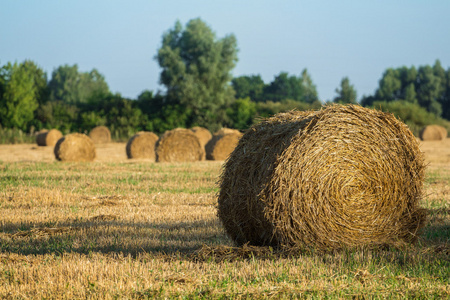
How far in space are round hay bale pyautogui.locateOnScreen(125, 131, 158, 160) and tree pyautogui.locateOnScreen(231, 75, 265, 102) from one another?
64.0m

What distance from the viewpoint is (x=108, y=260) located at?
5895mm

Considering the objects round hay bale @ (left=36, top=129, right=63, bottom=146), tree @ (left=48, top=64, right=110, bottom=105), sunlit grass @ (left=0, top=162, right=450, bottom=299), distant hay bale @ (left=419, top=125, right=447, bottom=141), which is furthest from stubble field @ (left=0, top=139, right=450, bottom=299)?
tree @ (left=48, top=64, right=110, bottom=105)

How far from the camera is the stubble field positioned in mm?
4902

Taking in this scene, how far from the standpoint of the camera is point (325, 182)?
6520 mm

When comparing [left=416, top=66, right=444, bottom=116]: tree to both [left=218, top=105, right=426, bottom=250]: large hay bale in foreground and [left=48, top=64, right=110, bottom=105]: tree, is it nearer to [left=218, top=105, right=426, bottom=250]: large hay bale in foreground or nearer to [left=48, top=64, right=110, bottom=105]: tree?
[left=48, top=64, right=110, bottom=105]: tree

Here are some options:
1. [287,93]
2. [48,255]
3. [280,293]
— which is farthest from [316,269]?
[287,93]

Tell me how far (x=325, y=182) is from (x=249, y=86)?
3366 inches

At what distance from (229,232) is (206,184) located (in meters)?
6.44

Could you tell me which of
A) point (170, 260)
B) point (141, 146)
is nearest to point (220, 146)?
point (141, 146)

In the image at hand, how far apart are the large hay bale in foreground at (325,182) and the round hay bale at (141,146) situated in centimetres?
1802

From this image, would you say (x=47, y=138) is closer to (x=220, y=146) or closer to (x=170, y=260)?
(x=220, y=146)

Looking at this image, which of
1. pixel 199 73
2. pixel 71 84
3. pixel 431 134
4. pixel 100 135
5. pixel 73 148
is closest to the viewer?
pixel 73 148

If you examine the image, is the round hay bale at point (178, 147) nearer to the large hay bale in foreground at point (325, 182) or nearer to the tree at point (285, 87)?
the large hay bale in foreground at point (325, 182)

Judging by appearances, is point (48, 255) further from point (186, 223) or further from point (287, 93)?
point (287, 93)
